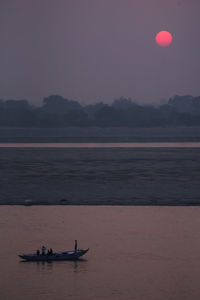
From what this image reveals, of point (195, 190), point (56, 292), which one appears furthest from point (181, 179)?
point (56, 292)

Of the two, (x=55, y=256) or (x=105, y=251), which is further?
(x=105, y=251)

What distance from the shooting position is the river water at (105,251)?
1583 centimetres

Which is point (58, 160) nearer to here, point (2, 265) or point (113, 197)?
point (113, 197)

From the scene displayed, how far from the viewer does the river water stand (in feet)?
51.9

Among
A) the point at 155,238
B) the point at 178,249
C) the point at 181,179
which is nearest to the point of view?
the point at 178,249

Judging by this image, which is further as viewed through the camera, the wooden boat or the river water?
the wooden boat

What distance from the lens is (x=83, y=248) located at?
20094mm

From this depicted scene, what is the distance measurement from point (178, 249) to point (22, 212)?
9038 mm

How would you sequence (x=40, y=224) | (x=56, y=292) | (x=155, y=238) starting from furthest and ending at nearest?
(x=40, y=224), (x=155, y=238), (x=56, y=292)

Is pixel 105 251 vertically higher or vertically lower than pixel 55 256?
lower

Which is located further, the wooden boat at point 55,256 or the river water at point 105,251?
the wooden boat at point 55,256

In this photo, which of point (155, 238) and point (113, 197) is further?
point (113, 197)

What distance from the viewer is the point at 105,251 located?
778 inches

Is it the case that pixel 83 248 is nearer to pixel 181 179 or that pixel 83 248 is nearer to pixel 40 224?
pixel 40 224
